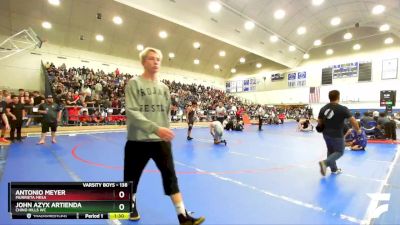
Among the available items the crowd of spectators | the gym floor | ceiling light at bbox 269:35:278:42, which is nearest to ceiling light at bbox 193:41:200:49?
the crowd of spectators

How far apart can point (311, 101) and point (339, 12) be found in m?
12.3

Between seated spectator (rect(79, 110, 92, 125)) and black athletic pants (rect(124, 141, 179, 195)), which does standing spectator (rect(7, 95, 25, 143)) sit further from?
black athletic pants (rect(124, 141, 179, 195))

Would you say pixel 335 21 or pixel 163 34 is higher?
pixel 335 21

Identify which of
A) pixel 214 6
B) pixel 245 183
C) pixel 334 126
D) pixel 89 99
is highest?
pixel 214 6

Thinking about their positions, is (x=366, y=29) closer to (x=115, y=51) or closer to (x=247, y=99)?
(x=247, y=99)

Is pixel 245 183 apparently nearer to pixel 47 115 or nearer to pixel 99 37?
pixel 47 115

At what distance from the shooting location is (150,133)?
85.6 inches

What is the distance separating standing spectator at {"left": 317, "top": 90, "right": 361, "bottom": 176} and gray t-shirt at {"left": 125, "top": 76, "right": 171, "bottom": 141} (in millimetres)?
3557

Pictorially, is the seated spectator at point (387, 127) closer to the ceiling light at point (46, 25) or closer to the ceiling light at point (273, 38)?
the ceiling light at point (273, 38)

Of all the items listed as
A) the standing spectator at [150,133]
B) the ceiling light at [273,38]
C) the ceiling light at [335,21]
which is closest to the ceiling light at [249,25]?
the ceiling light at [273,38]

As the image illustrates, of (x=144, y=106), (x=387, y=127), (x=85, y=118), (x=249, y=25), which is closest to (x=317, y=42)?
(x=249, y=25)

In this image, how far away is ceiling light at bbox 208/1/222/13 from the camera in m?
14.2
